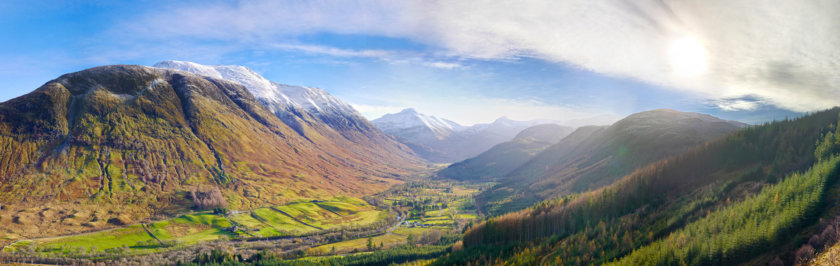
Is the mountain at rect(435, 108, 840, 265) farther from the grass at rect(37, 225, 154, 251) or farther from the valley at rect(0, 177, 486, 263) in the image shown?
the grass at rect(37, 225, 154, 251)

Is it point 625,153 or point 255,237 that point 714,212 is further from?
point 255,237

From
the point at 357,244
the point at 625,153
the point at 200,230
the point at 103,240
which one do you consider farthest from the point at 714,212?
the point at 103,240

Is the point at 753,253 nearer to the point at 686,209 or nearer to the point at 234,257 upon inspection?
the point at 686,209

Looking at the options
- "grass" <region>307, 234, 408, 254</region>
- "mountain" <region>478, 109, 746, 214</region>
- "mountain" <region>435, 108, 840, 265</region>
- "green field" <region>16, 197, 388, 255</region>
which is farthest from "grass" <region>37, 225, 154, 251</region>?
"mountain" <region>478, 109, 746, 214</region>

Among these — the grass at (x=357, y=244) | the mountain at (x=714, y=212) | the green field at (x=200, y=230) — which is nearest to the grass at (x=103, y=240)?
the green field at (x=200, y=230)

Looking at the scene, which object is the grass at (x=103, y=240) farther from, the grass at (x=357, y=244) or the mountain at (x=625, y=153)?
the mountain at (x=625, y=153)
